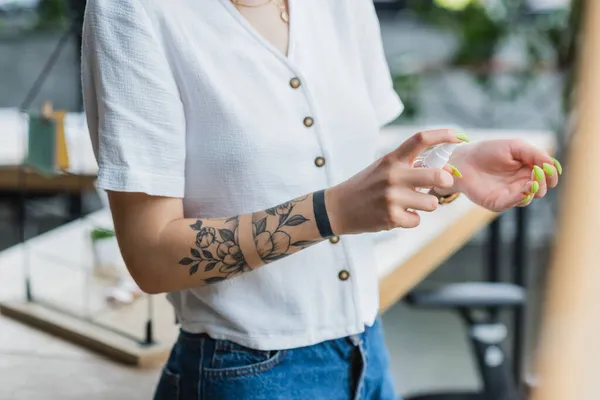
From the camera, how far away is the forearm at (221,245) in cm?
83

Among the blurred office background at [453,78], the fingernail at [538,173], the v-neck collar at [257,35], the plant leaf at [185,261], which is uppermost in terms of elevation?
the v-neck collar at [257,35]

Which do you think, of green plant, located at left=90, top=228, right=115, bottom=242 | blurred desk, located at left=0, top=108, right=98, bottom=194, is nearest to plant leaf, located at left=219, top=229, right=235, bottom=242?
green plant, located at left=90, top=228, right=115, bottom=242

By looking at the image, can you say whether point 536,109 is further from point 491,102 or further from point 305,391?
point 305,391

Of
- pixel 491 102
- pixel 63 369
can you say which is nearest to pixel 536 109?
pixel 491 102

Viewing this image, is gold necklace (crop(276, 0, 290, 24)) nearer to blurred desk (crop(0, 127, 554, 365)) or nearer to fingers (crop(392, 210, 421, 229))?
fingers (crop(392, 210, 421, 229))

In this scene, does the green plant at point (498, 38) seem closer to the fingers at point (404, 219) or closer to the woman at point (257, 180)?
the woman at point (257, 180)

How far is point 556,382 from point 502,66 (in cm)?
472

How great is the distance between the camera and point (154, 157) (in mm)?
846

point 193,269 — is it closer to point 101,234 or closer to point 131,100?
point 131,100

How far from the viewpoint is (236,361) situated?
3.03 feet

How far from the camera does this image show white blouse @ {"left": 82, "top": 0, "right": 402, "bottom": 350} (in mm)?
837

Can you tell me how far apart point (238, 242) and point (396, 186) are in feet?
0.65

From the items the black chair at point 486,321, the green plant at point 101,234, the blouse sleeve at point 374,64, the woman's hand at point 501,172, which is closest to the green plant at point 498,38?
the black chair at point 486,321

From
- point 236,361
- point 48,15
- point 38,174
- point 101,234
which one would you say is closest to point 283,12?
point 236,361
